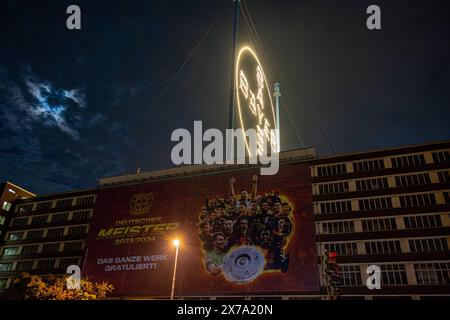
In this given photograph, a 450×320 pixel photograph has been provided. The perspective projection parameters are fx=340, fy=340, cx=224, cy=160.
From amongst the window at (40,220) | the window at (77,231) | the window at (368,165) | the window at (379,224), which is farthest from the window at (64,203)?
the window at (379,224)

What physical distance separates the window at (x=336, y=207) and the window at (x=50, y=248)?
192 ft

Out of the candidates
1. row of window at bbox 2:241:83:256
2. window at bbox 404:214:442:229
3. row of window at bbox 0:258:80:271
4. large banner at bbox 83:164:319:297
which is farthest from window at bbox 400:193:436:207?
row of window at bbox 0:258:80:271

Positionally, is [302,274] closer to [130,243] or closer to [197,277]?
[197,277]

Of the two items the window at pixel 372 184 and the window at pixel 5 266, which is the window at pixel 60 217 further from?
the window at pixel 372 184

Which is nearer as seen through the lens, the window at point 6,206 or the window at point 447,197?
the window at point 447,197

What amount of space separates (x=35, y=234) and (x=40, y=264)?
8.30 m

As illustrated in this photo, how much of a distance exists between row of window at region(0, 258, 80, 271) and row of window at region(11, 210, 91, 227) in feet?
30.1

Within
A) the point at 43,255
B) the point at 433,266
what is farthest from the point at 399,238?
the point at 43,255

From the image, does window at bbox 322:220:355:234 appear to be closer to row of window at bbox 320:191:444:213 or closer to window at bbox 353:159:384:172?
row of window at bbox 320:191:444:213

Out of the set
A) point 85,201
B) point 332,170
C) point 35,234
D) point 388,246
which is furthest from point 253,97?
point 35,234

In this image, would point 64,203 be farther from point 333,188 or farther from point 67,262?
point 333,188

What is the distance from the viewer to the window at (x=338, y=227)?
2185 inches

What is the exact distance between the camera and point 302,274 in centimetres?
5381

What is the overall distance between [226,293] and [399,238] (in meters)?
29.0
